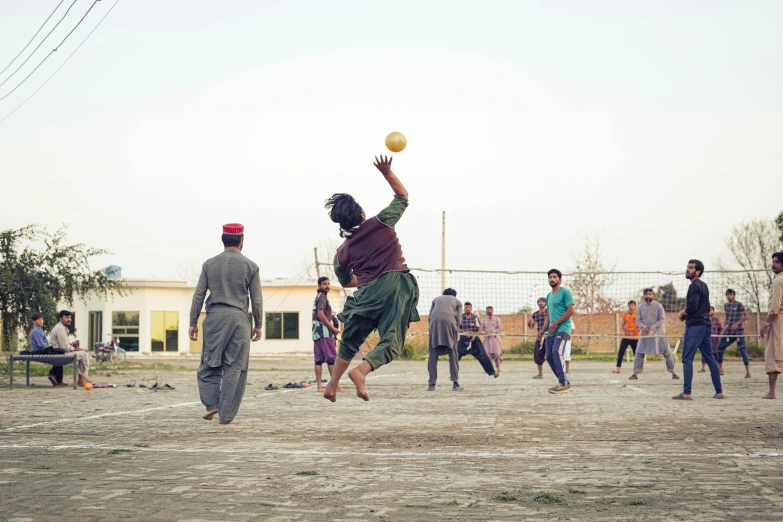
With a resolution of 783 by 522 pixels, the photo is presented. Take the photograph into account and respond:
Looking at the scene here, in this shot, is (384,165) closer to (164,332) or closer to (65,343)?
(65,343)

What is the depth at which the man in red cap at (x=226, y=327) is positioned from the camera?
8.98 metres

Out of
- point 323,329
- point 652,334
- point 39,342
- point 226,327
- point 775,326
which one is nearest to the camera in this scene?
point 226,327

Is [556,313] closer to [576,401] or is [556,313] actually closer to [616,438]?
[576,401]

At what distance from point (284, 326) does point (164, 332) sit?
6921mm

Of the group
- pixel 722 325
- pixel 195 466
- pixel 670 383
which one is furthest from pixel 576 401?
pixel 722 325

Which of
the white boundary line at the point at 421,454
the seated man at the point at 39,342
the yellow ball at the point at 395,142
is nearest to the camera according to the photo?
the white boundary line at the point at 421,454

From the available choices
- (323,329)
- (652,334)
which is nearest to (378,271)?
(323,329)

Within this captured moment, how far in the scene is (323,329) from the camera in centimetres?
1594

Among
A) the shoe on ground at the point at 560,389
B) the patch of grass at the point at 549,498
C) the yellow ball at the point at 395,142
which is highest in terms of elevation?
the yellow ball at the point at 395,142

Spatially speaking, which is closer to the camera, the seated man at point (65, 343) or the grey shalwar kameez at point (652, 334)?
the seated man at point (65, 343)

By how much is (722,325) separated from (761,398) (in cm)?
912

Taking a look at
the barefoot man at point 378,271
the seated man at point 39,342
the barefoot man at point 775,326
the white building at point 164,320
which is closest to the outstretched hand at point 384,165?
the barefoot man at point 378,271

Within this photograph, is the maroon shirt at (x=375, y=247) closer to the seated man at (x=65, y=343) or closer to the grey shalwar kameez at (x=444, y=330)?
the grey shalwar kameez at (x=444, y=330)

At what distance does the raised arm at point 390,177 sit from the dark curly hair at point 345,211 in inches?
15.2
